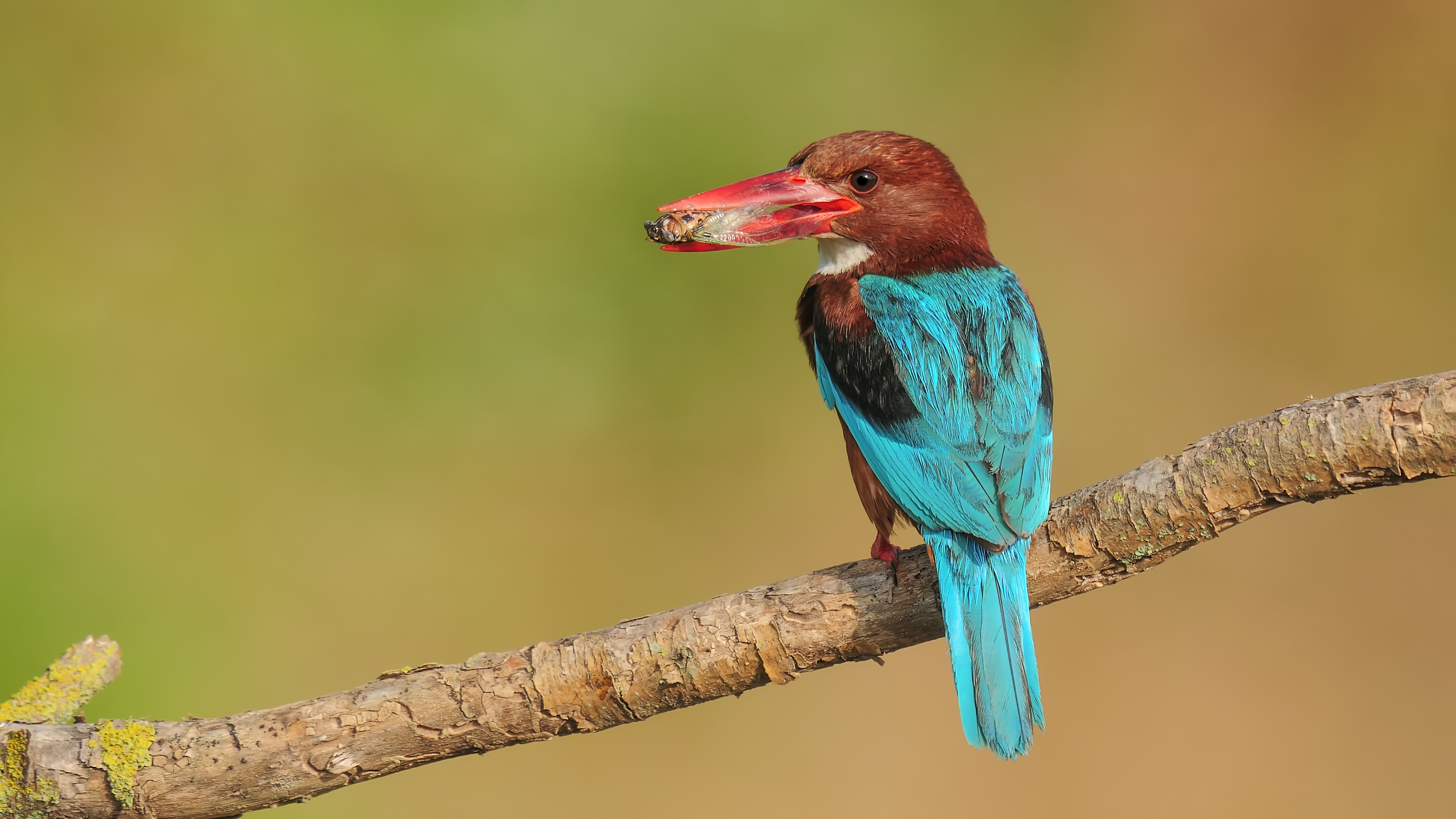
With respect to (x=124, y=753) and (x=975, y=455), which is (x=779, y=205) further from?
(x=124, y=753)

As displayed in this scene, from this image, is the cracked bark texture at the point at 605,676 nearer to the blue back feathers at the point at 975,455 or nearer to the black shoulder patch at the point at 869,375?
the blue back feathers at the point at 975,455

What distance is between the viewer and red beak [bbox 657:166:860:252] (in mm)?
2406

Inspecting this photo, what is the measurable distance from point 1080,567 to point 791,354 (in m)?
2.41

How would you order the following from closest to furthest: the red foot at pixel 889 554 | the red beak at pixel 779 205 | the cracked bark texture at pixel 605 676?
1. the cracked bark texture at pixel 605 676
2. the red foot at pixel 889 554
3. the red beak at pixel 779 205

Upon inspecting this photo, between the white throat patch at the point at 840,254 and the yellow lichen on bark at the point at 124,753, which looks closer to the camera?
the yellow lichen on bark at the point at 124,753

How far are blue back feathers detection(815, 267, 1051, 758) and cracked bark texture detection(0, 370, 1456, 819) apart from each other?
9 cm

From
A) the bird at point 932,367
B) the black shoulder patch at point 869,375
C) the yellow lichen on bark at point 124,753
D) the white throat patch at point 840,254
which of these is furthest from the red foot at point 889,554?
the yellow lichen on bark at point 124,753

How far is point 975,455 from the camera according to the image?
1982mm

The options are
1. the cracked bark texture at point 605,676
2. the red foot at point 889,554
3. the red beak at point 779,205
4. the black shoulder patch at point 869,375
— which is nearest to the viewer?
the cracked bark texture at point 605,676

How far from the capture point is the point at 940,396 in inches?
81.5

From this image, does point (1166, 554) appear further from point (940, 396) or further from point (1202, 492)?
point (940, 396)

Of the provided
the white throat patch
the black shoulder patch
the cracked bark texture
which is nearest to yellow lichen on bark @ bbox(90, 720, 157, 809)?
the cracked bark texture

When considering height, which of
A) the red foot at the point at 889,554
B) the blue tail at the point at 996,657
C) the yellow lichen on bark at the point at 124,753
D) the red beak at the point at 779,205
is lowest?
the blue tail at the point at 996,657

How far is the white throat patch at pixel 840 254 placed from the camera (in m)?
2.43
